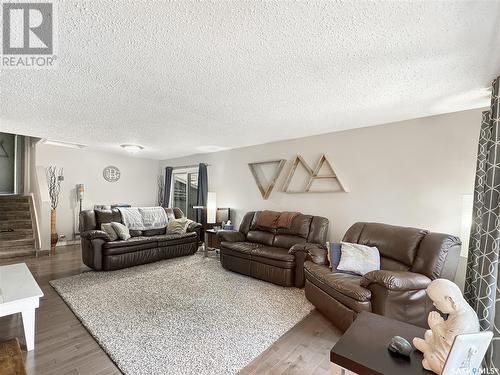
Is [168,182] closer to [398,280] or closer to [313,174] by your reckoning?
[313,174]

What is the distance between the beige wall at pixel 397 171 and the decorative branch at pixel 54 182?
5079 mm

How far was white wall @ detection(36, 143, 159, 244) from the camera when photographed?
5.62m

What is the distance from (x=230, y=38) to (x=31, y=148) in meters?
6.37

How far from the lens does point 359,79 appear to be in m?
2.09

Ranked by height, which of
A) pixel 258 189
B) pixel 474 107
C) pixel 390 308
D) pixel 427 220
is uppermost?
pixel 474 107

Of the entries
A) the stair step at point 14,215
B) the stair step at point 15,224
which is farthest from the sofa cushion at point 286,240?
the stair step at point 14,215

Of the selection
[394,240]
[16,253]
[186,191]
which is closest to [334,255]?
[394,240]

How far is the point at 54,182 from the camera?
550 cm

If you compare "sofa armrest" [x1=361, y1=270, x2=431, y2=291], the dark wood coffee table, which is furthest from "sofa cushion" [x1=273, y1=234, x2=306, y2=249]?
the dark wood coffee table

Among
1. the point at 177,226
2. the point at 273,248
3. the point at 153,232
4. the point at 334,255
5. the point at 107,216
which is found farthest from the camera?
the point at 177,226

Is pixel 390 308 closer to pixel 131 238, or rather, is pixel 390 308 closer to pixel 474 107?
pixel 474 107

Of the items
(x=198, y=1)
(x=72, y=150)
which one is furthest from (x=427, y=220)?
(x=72, y=150)

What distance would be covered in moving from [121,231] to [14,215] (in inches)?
129

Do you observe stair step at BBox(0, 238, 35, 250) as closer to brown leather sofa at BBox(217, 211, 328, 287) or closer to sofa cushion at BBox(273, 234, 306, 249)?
brown leather sofa at BBox(217, 211, 328, 287)
